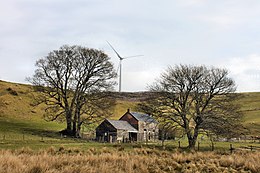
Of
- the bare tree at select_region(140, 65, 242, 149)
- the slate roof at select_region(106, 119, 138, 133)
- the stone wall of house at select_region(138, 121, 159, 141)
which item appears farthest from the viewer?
the stone wall of house at select_region(138, 121, 159, 141)

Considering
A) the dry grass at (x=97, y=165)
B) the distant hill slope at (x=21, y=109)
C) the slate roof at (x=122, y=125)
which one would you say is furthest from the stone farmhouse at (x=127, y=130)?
the dry grass at (x=97, y=165)

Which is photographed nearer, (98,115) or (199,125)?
(199,125)

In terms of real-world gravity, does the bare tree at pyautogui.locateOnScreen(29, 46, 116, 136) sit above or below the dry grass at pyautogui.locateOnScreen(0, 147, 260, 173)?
above

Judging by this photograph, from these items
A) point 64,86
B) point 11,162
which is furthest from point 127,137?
point 11,162

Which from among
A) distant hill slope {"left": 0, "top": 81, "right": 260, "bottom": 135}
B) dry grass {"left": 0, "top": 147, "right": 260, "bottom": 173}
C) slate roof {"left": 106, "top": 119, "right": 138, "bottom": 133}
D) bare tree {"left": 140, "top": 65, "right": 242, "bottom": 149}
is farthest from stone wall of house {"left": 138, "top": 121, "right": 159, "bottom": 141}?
dry grass {"left": 0, "top": 147, "right": 260, "bottom": 173}

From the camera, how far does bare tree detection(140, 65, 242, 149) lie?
4281 cm

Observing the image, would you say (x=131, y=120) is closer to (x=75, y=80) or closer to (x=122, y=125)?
(x=122, y=125)

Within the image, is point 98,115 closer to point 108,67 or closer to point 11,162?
point 108,67

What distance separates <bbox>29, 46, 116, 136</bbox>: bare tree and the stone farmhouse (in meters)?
5.76

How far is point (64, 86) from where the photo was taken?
53906mm

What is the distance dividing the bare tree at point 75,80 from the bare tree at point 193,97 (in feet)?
38.9

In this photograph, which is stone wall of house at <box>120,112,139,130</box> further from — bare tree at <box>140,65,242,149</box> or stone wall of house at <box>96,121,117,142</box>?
bare tree at <box>140,65,242,149</box>

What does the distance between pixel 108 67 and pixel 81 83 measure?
17.0 feet

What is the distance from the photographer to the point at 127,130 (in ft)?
206
